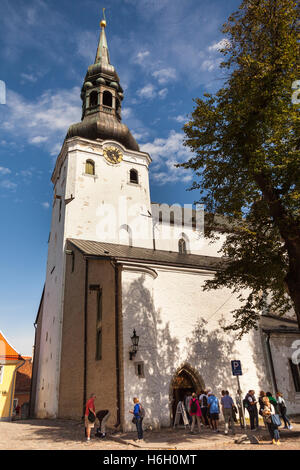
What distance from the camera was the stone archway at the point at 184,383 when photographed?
45.6 ft

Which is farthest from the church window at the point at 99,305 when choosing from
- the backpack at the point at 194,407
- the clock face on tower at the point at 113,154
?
the clock face on tower at the point at 113,154

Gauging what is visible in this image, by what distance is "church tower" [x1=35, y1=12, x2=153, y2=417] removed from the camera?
19.7m

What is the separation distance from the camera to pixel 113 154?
2405cm

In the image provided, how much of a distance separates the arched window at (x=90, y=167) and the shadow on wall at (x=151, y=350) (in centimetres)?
1116

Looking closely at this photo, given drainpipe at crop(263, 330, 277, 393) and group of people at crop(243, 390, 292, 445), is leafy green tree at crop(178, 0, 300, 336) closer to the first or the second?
group of people at crop(243, 390, 292, 445)

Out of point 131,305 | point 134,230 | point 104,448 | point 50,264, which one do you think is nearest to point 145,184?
point 134,230

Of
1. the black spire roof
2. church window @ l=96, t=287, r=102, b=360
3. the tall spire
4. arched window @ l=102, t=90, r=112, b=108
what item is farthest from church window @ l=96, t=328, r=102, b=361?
the tall spire

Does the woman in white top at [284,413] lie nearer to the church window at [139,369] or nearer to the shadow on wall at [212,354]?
the shadow on wall at [212,354]

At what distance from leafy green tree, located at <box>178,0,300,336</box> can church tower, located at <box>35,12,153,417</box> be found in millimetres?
10349

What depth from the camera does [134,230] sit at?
22078 mm

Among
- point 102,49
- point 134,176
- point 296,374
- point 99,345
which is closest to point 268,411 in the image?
point 99,345

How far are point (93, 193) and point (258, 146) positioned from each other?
536 inches

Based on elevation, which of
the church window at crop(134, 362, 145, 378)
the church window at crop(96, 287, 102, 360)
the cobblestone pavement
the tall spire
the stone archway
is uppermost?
the tall spire
